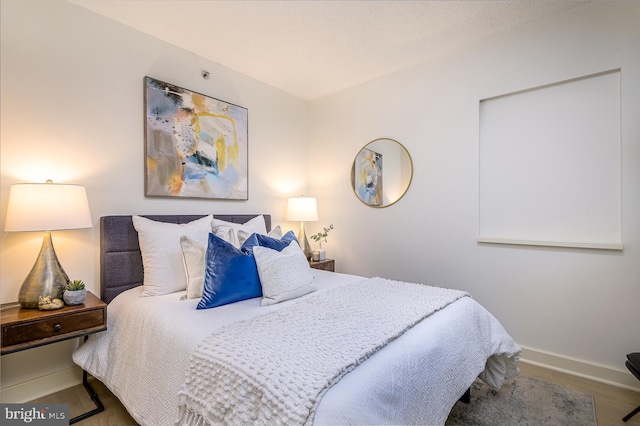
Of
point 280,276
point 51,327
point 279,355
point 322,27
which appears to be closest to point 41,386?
point 51,327

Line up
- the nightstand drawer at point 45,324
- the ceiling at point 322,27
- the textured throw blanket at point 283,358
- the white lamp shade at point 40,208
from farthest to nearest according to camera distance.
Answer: the ceiling at point 322,27, the white lamp shade at point 40,208, the nightstand drawer at point 45,324, the textured throw blanket at point 283,358

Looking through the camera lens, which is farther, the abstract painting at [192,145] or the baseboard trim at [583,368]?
the abstract painting at [192,145]

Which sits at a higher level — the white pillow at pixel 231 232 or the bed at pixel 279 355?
the white pillow at pixel 231 232

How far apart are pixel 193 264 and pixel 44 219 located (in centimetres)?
83

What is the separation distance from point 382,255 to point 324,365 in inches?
91.4

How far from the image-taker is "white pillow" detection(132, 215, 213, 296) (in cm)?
203

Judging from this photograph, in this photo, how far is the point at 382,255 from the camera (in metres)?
3.27

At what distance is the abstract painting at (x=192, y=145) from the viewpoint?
2.46m

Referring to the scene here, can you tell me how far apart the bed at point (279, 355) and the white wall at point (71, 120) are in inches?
9.8

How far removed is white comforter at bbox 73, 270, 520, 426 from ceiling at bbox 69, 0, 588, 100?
2.03 m

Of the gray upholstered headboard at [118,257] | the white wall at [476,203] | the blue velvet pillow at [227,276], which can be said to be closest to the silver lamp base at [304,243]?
the white wall at [476,203]

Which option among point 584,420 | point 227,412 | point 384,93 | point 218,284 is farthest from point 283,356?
point 384,93

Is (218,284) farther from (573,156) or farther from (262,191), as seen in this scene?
(573,156)

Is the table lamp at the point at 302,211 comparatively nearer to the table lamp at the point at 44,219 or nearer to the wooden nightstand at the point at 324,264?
the wooden nightstand at the point at 324,264
